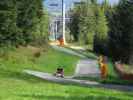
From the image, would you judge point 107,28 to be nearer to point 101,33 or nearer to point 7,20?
A: point 101,33

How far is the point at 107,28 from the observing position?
91.1 m

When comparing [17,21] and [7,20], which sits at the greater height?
[7,20]

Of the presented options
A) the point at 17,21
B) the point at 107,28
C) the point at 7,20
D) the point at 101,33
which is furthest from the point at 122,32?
the point at 101,33

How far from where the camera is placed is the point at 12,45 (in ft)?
163

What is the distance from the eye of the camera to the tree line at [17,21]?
150ft

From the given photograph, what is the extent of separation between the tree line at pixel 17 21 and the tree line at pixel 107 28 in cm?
1130

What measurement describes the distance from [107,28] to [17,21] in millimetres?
39877

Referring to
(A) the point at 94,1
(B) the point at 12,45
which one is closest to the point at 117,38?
(B) the point at 12,45

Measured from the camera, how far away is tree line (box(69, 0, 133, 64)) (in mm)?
66000

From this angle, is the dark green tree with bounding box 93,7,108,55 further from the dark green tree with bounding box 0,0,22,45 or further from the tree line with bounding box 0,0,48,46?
the dark green tree with bounding box 0,0,22,45

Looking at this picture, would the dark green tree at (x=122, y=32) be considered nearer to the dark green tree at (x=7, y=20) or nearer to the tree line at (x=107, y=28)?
the tree line at (x=107, y=28)

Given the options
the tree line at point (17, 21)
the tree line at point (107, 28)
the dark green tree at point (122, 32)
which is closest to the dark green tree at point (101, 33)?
the tree line at point (107, 28)

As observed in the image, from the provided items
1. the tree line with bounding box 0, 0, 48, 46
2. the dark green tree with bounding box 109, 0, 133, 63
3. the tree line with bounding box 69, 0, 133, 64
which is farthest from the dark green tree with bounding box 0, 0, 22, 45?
the dark green tree with bounding box 109, 0, 133, 63

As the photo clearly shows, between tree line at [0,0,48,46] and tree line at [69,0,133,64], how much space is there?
11.3 meters
